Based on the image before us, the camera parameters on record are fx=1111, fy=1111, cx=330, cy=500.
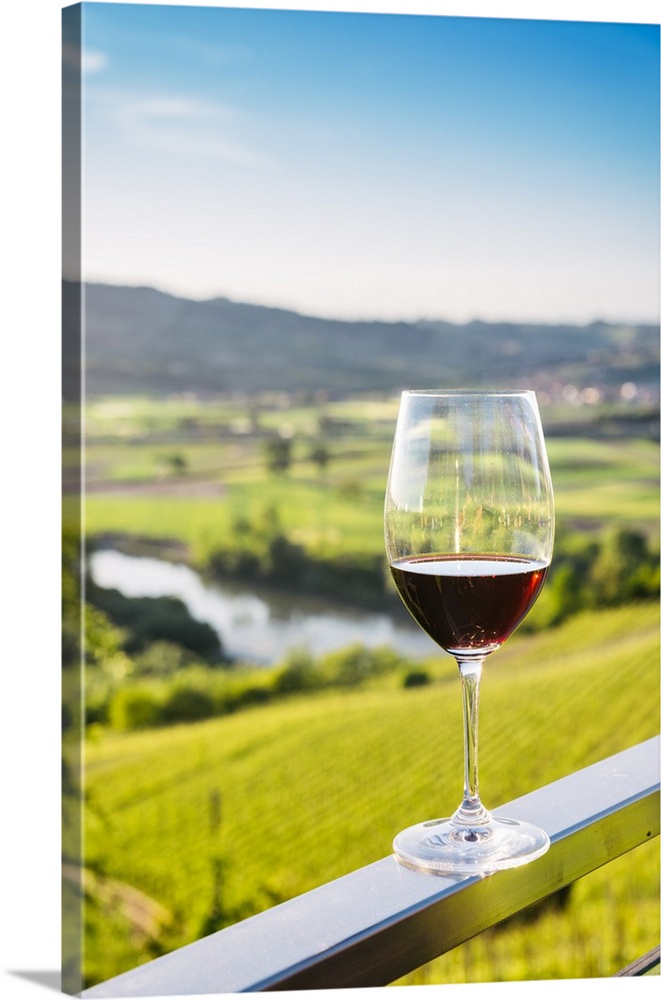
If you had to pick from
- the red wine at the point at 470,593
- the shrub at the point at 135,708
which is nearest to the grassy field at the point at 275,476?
the shrub at the point at 135,708

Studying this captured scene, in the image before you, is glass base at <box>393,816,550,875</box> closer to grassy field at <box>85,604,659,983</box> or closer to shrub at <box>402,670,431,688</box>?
grassy field at <box>85,604,659,983</box>

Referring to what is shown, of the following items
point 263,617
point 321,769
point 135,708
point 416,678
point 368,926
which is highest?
point 368,926

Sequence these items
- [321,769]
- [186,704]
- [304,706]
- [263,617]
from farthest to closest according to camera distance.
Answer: [321,769], [304,706], [186,704], [263,617]

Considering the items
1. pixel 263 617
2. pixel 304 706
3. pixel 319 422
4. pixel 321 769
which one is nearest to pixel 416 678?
pixel 304 706

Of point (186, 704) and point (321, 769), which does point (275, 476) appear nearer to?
point (186, 704)

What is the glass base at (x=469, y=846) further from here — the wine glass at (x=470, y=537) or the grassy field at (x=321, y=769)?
the grassy field at (x=321, y=769)
